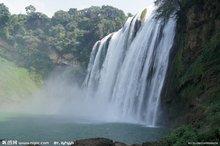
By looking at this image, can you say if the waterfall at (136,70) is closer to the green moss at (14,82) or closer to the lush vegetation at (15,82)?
the lush vegetation at (15,82)

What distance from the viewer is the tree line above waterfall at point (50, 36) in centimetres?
8150

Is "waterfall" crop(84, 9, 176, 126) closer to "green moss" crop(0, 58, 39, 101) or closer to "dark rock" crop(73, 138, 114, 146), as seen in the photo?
"green moss" crop(0, 58, 39, 101)

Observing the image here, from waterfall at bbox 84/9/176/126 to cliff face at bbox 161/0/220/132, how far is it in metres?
2.15

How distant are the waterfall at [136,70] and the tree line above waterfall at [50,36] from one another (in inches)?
935

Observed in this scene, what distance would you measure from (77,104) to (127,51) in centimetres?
2309

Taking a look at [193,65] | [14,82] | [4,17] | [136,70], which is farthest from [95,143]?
[4,17]

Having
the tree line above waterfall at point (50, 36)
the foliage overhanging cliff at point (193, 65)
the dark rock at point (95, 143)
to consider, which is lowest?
the dark rock at point (95, 143)

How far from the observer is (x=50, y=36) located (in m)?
89.1

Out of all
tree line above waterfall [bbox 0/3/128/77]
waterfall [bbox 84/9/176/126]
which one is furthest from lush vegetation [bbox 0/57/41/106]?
waterfall [bbox 84/9/176/126]

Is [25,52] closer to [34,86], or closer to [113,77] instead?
[34,86]

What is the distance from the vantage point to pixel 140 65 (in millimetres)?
40344

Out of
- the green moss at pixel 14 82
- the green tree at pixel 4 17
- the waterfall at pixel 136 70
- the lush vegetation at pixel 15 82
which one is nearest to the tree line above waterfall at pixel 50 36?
the green tree at pixel 4 17

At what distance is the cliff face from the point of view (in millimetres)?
24234

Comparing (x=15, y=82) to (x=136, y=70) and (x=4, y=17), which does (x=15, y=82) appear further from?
(x=136, y=70)
